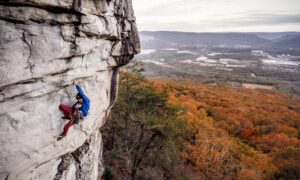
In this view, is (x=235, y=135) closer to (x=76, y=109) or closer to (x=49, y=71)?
(x=76, y=109)

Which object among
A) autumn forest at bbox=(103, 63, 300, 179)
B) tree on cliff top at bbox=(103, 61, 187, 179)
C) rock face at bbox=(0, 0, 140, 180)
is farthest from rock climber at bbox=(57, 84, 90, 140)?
tree on cliff top at bbox=(103, 61, 187, 179)

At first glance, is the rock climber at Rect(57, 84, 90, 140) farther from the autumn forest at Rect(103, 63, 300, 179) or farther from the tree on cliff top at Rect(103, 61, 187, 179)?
the tree on cliff top at Rect(103, 61, 187, 179)

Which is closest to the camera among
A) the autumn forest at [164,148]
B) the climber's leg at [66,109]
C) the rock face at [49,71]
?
the rock face at [49,71]

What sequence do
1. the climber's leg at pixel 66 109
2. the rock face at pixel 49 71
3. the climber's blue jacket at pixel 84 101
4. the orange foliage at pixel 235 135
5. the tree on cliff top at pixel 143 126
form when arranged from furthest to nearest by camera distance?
the orange foliage at pixel 235 135, the tree on cliff top at pixel 143 126, the climber's blue jacket at pixel 84 101, the climber's leg at pixel 66 109, the rock face at pixel 49 71

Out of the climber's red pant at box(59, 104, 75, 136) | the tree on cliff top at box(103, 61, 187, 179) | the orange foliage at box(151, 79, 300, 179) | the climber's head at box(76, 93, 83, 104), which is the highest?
the climber's head at box(76, 93, 83, 104)

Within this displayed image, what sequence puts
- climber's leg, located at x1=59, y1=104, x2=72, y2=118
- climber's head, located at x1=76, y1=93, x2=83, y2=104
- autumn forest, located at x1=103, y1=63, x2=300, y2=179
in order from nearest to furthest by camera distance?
climber's leg, located at x1=59, y1=104, x2=72, y2=118 → climber's head, located at x1=76, y1=93, x2=83, y2=104 → autumn forest, located at x1=103, y1=63, x2=300, y2=179

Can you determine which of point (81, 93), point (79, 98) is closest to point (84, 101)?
point (79, 98)

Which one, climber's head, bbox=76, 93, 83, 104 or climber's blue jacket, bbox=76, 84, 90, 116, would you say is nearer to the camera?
climber's head, bbox=76, 93, 83, 104

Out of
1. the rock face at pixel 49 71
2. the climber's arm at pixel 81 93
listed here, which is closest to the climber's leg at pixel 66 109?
the rock face at pixel 49 71

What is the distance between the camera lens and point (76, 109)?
878 centimetres

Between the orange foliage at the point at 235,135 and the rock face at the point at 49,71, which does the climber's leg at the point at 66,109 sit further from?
the orange foliage at the point at 235,135

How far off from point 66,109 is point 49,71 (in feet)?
5.33

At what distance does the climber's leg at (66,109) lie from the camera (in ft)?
28.4

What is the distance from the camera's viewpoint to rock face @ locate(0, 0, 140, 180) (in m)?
6.89
